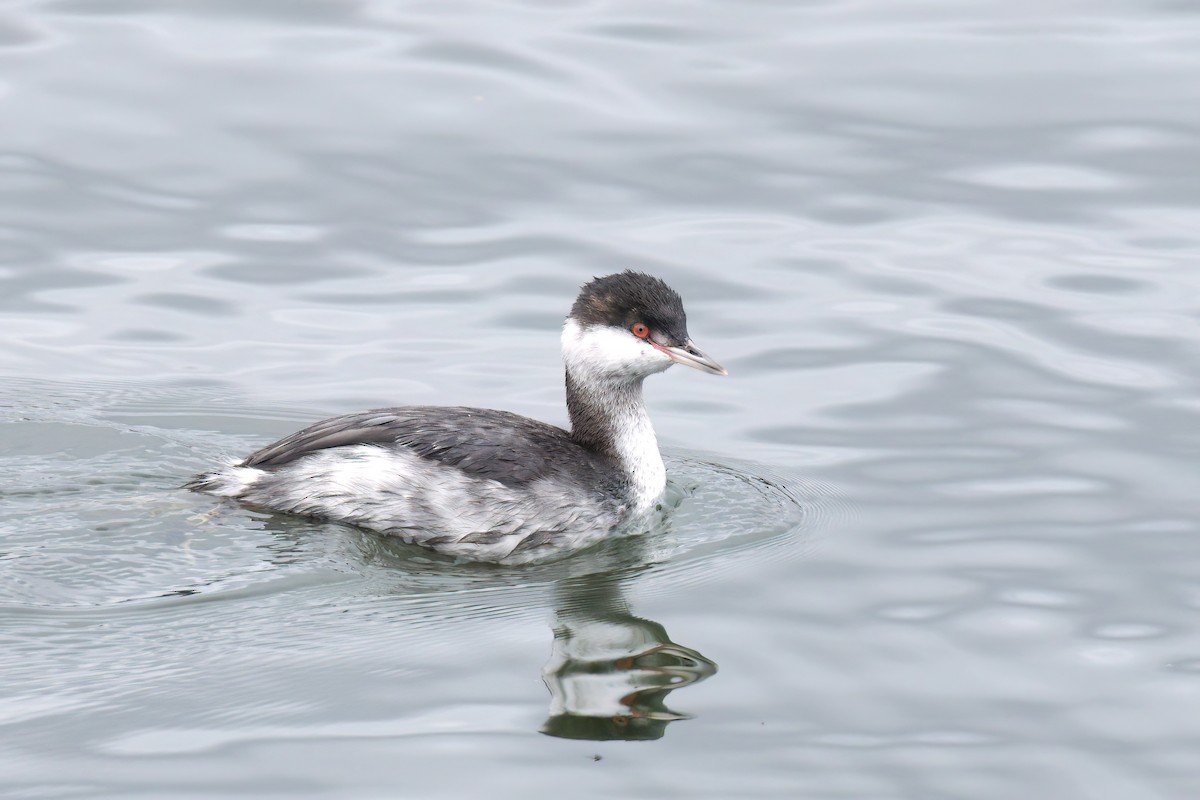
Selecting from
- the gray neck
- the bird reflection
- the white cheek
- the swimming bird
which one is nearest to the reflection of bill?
the bird reflection

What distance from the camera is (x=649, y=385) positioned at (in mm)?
11039

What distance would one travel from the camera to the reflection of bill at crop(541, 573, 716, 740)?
21.5ft

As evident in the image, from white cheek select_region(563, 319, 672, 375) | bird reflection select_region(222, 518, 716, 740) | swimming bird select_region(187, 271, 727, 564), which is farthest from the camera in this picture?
white cheek select_region(563, 319, 672, 375)

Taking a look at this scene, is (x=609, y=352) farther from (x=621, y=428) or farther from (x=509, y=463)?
Answer: (x=509, y=463)

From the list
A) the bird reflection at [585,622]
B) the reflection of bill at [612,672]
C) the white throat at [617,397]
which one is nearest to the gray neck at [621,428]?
the white throat at [617,397]

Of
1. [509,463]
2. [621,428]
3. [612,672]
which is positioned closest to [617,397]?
[621,428]

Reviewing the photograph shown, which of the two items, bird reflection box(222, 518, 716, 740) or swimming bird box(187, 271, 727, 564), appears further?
swimming bird box(187, 271, 727, 564)

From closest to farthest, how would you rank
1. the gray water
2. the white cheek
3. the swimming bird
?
the gray water → the swimming bird → the white cheek

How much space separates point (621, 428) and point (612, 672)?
2.18 meters

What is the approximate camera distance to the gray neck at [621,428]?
9.00 metres

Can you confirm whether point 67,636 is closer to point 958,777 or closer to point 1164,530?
point 958,777

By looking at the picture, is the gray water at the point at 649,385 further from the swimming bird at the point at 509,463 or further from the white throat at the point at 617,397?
the white throat at the point at 617,397

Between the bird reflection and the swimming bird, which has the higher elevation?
the swimming bird

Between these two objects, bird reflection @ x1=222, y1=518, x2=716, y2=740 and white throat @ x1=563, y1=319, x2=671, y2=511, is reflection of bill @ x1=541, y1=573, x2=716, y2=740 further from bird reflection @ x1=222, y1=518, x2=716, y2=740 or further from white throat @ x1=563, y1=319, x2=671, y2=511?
white throat @ x1=563, y1=319, x2=671, y2=511
